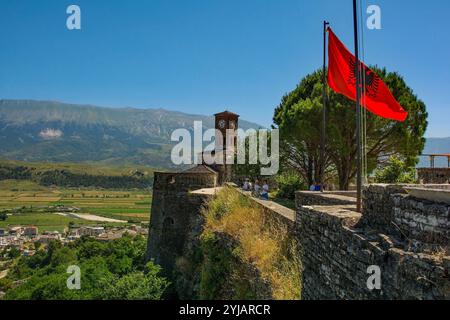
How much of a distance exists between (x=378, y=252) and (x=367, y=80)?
422 cm

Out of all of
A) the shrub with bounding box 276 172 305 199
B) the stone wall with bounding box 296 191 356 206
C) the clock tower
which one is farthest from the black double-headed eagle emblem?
the clock tower

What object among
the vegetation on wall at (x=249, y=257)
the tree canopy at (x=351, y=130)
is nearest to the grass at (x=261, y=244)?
the vegetation on wall at (x=249, y=257)

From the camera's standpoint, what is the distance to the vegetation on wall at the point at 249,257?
693 centimetres

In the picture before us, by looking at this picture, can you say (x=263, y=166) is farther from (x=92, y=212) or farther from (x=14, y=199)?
(x=14, y=199)

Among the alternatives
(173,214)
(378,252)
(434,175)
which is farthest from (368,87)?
(173,214)

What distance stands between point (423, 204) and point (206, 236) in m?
9.32

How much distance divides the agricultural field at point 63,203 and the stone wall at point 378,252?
277 feet

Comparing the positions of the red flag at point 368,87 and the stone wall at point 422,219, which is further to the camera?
the red flag at point 368,87

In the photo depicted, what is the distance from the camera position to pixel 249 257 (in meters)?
8.66

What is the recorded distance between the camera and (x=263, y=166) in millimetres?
26719

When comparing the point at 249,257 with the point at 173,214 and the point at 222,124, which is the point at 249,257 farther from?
the point at 222,124

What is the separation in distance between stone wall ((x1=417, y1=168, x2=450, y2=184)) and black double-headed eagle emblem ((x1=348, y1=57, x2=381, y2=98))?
35.1 ft

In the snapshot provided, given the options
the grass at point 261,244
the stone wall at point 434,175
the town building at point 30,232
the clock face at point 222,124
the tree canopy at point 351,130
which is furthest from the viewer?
the town building at point 30,232

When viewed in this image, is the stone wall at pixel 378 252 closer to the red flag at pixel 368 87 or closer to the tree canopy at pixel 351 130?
the red flag at pixel 368 87
